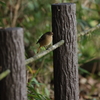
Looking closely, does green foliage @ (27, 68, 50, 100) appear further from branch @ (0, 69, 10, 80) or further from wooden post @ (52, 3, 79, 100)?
branch @ (0, 69, 10, 80)

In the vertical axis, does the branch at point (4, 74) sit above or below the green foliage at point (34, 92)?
above

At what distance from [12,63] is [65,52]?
0.63 metres

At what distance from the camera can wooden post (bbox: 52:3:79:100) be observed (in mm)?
2084

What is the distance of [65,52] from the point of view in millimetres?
2143

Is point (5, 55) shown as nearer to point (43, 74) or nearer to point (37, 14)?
point (43, 74)

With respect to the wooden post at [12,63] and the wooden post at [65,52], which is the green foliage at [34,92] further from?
the wooden post at [12,63]

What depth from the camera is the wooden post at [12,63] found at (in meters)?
1.59

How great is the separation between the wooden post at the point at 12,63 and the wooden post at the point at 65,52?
537mm

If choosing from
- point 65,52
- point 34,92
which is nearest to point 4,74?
point 65,52

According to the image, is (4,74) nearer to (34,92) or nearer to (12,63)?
(12,63)

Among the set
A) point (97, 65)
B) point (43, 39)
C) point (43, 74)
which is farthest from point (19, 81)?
point (97, 65)

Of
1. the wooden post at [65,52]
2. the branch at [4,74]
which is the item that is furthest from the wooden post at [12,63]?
the wooden post at [65,52]

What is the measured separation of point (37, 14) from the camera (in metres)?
4.28

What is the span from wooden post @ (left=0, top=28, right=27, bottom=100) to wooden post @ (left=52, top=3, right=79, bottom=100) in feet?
1.76
